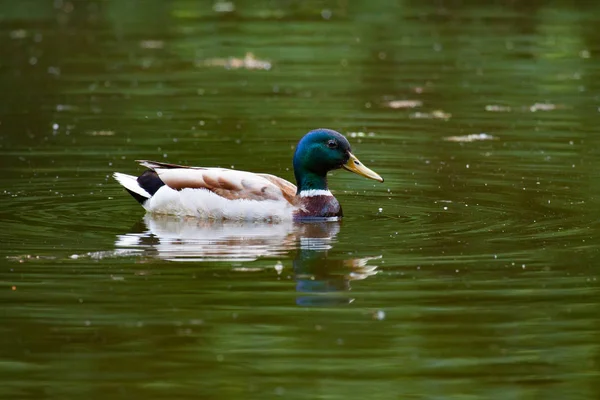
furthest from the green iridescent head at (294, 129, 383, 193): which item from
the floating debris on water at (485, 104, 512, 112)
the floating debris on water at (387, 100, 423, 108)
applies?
the floating debris on water at (387, 100, 423, 108)

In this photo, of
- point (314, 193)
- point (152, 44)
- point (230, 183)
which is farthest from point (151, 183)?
point (152, 44)

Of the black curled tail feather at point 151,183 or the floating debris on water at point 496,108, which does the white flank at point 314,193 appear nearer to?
the black curled tail feather at point 151,183

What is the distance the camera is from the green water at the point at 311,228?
24.1 ft

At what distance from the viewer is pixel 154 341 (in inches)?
303

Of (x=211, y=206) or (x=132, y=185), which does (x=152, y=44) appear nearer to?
(x=132, y=185)

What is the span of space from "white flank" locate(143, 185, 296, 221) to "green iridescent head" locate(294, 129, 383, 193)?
39 cm

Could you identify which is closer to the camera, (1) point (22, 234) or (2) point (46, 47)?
(1) point (22, 234)

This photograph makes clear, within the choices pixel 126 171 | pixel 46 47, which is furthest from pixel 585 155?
pixel 46 47

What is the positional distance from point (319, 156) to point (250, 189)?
2.48 ft

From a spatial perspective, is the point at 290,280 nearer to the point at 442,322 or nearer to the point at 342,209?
the point at 442,322

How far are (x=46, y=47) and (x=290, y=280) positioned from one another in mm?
14104

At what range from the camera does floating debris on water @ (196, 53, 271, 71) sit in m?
20.7

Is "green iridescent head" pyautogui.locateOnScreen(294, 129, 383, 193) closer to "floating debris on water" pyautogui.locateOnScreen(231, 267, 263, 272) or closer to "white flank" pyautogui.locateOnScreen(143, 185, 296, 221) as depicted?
"white flank" pyautogui.locateOnScreen(143, 185, 296, 221)

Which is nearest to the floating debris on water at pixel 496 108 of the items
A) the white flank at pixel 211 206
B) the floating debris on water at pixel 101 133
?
the floating debris on water at pixel 101 133
